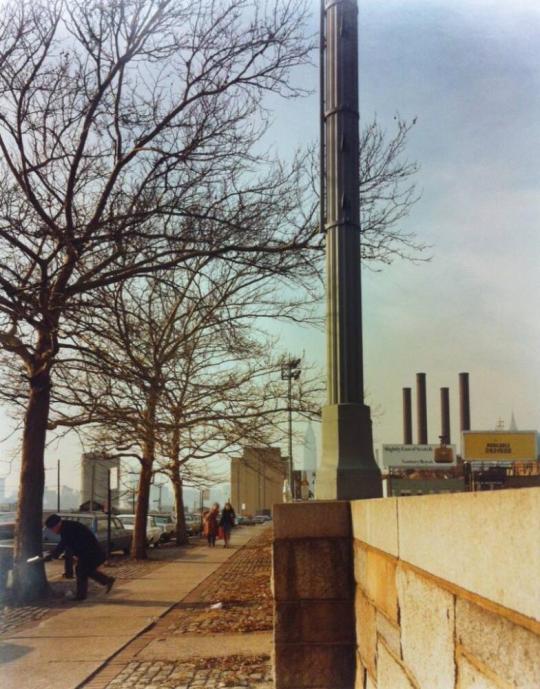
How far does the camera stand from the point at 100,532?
2636cm

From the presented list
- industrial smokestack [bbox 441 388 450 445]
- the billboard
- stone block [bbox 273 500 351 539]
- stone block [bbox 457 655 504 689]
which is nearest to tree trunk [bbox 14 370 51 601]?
stone block [bbox 273 500 351 539]

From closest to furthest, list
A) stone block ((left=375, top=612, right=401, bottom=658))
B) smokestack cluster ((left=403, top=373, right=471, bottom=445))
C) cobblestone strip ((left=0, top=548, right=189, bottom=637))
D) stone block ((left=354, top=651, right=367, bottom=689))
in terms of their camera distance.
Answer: stone block ((left=375, top=612, right=401, bottom=658))
stone block ((left=354, top=651, right=367, bottom=689))
cobblestone strip ((left=0, top=548, right=189, bottom=637))
smokestack cluster ((left=403, top=373, right=471, bottom=445))

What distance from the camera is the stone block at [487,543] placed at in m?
2.11

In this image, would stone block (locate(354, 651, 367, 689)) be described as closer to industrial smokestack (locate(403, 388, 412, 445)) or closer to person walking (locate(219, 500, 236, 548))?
person walking (locate(219, 500, 236, 548))

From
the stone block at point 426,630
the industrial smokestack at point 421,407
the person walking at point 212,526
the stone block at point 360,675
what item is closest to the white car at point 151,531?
the person walking at point 212,526

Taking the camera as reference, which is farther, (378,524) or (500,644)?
(378,524)

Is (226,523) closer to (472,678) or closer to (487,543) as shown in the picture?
(472,678)

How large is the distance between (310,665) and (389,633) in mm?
1866

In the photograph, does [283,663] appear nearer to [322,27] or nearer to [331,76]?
[331,76]

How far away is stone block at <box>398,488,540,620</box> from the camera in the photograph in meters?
2.11

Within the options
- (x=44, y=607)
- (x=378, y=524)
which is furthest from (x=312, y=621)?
(x=44, y=607)

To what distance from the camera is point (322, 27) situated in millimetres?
7242

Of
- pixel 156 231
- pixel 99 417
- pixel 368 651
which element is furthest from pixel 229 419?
pixel 368 651

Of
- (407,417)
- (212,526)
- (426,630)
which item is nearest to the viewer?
(426,630)
